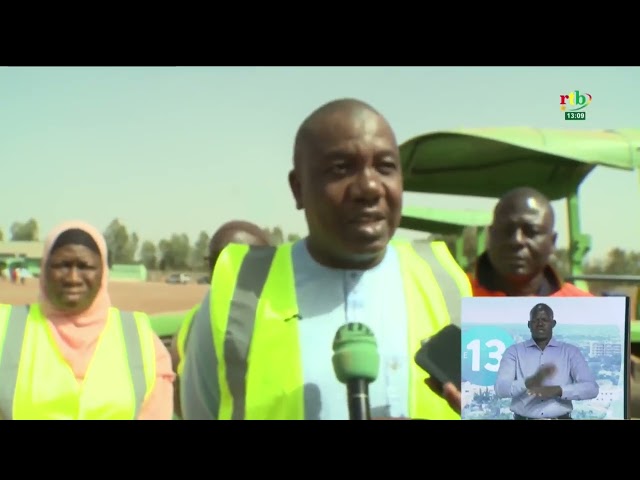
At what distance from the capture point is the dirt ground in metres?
2.46

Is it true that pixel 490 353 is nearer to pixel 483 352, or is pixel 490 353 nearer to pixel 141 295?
pixel 483 352

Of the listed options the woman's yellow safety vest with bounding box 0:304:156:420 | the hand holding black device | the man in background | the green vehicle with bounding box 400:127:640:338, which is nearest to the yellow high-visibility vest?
the man in background

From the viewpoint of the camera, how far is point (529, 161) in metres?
2.66

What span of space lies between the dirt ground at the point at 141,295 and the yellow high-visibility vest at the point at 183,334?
6 cm

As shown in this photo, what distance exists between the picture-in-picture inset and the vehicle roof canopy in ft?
1.24

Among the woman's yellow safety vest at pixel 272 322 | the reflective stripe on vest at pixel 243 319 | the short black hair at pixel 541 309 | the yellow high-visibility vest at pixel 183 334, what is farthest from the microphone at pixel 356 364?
the short black hair at pixel 541 309

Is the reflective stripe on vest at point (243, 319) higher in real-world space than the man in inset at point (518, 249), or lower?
lower

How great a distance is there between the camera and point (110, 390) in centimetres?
250

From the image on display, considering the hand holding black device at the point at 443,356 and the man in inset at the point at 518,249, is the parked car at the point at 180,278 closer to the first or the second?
the hand holding black device at the point at 443,356

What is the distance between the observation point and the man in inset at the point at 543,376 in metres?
2.64

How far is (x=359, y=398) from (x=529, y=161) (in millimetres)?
1007

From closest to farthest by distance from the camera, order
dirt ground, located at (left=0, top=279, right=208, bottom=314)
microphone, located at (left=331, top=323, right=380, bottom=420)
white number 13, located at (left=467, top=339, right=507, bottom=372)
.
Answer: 1. microphone, located at (left=331, top=323, right=380, bottom=420)
2. dirt ground, located at (left=0, top=279, right=208, bottom=314)
3. white number 13, located at (left=467, top=339, right=507, bottom=372)

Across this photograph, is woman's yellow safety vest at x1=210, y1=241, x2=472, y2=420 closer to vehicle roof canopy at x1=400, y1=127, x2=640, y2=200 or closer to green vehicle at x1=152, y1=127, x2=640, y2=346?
green vehicle at x1=152, y1=127, x2=640, y2=346

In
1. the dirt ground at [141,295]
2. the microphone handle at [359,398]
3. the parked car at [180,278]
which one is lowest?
the microphone handle at [359,398]
